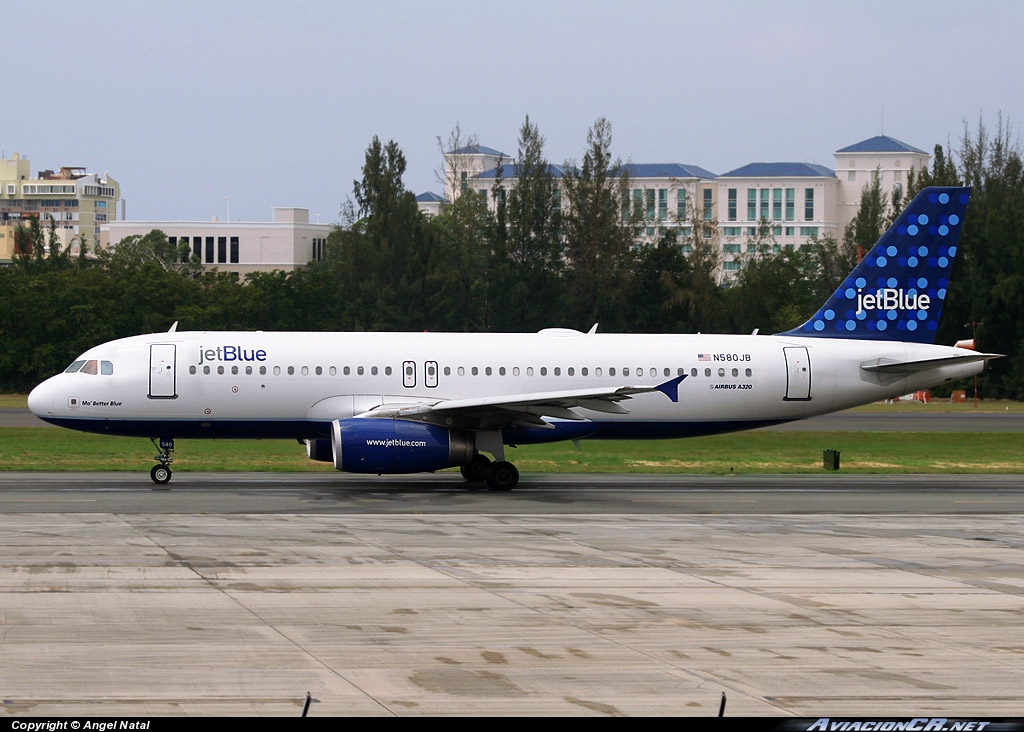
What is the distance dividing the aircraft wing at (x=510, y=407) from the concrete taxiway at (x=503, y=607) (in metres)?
2.58

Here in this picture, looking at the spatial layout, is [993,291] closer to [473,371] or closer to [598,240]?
[598,240]

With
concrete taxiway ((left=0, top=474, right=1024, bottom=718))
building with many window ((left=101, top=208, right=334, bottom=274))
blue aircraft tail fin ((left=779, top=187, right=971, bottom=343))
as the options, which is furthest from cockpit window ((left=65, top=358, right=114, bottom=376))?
building with many window ((left=101, top=208, right=334, bottom=274))

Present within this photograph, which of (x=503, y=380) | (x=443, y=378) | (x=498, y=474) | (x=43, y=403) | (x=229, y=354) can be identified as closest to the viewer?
(x=43, y=403)

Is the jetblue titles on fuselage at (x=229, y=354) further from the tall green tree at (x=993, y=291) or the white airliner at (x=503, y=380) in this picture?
the tall green tree at (x=993, y=291)

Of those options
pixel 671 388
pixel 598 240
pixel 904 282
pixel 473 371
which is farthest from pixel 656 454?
pixel 598 240

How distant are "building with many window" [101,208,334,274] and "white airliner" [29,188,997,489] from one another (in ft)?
393

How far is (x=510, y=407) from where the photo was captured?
96.6 feet

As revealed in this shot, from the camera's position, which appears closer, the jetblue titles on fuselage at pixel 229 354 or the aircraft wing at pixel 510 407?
the aircraft wing at pixel 510 407

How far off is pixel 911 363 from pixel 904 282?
278cm

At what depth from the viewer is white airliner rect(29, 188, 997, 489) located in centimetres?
2994

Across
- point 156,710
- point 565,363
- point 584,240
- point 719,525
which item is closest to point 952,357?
point 565,363

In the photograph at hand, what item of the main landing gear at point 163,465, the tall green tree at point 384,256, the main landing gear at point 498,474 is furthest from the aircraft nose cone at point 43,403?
the tall green tree at point 384,256

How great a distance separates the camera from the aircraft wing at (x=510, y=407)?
95.5 feet

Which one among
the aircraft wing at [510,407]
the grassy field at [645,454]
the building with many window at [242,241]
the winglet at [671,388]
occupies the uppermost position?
the building with many window at [242,241]
